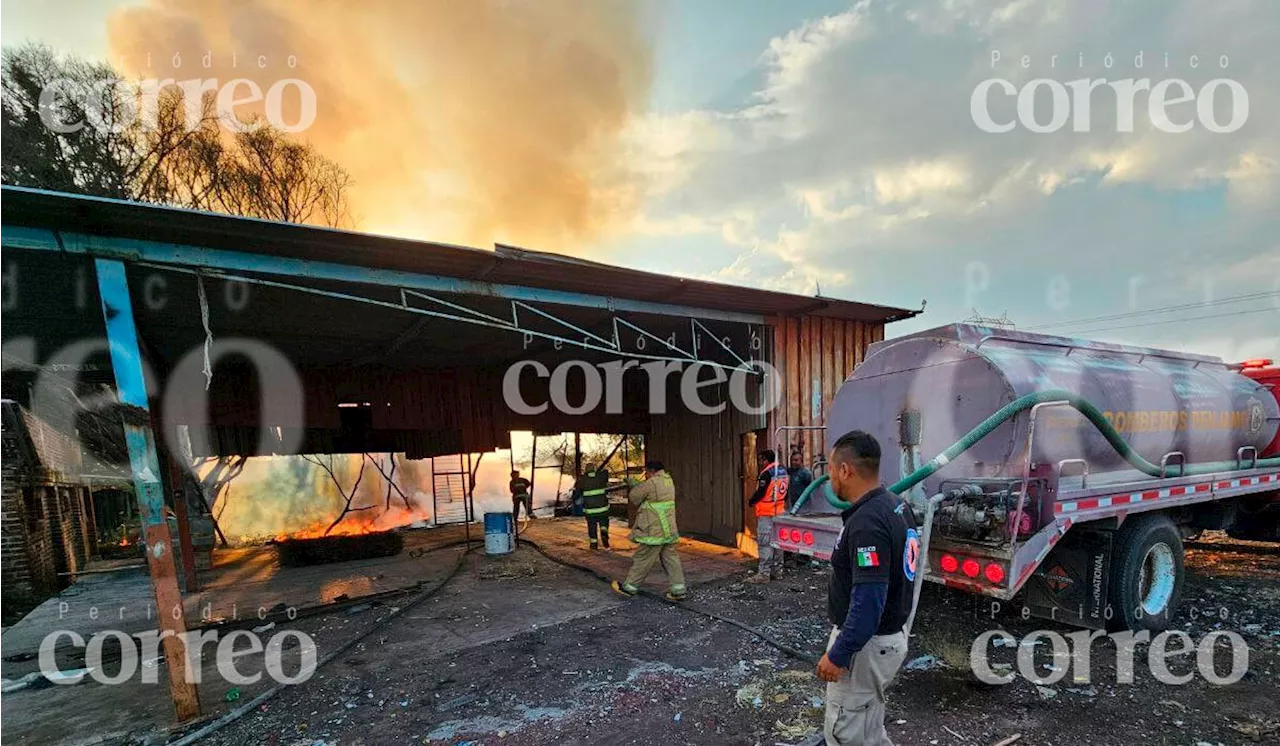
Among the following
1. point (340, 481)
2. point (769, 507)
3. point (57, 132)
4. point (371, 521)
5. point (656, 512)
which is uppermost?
point (57, 132)

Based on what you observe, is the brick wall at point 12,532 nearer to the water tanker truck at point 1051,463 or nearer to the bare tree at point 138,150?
the bare tree at point 138,150

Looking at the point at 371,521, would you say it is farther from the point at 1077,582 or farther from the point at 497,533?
the point at 1077,582

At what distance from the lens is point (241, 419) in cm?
1029

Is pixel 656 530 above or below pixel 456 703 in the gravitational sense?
above

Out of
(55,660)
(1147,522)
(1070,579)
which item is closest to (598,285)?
(1070,579)

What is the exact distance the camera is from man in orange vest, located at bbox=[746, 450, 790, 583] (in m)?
7.61

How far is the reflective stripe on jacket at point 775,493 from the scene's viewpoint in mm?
7551

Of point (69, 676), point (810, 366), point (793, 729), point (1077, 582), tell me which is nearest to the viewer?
point (793, 729)

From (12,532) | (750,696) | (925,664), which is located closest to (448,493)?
(12,532)

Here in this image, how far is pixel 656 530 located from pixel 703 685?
2.61 metres

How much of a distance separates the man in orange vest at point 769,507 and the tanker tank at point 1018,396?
1544 mm

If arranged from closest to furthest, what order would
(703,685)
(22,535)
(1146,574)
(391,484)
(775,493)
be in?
1. (703,685)
2. (1146,574)
3. (775,493)
4. (22,535)
5. (391,484)

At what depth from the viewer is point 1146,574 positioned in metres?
5.26

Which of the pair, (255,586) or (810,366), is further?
(810,366)
